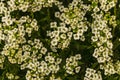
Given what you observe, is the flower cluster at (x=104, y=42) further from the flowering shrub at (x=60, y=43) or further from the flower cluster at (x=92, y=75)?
the flower cluster at (x=92, y=75)

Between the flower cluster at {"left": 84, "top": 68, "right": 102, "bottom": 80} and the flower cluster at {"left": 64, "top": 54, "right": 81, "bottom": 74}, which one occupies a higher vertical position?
the flower cluster at {"left": 64, "top": 54, "right": 81, "bottom": 74}

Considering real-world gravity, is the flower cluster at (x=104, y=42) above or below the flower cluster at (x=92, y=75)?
above

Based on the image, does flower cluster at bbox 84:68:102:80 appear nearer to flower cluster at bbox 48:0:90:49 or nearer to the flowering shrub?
the flowering shrub

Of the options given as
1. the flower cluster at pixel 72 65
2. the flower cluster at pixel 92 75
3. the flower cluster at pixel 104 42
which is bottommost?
the flower cluster at pixel 92 75

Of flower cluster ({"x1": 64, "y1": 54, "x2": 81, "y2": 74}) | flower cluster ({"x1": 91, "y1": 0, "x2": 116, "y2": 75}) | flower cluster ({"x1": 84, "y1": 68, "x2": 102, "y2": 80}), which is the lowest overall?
flower cluster ({"x1": 84, "y1": 68, "x2": 102, "y2": 80})

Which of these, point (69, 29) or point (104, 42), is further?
point (69, 29)

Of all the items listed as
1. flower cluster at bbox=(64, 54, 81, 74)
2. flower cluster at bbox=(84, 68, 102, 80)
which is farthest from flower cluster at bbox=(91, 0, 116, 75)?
flower cluster at bbox=(64, 54, 81, 74)

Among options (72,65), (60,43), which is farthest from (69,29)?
(72,65)

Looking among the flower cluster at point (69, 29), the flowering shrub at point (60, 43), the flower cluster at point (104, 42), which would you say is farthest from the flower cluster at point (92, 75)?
the flower cluster at point (69, 29)

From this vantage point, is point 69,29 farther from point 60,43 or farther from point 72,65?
point 72,65

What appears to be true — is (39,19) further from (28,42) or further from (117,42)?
(117,42)
